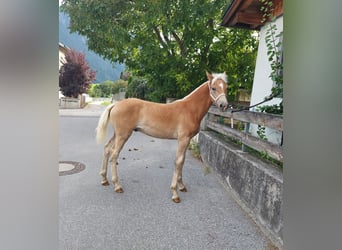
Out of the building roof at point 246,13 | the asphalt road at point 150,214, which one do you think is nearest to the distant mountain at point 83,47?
the asphalt road at point 150,214

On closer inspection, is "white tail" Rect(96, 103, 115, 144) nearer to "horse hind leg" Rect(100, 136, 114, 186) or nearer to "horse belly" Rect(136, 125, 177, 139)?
"horse hind leg" Rect(100, 136, 114, 186)

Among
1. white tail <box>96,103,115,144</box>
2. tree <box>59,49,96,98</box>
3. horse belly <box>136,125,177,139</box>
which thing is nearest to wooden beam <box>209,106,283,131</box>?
horse belly <box>136,125,177,139</box>

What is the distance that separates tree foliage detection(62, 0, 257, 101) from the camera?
5652 millimetres

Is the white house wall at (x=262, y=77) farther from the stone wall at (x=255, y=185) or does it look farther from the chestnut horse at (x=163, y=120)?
the chestnut horse at (x=163, y=120)

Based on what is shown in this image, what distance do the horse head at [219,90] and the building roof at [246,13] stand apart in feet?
6.27

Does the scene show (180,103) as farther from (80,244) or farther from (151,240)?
(80,244)

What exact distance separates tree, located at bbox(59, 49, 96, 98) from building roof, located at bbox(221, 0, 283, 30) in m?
12.5

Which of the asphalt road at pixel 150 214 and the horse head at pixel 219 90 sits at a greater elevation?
the horse head at pixel 219 90

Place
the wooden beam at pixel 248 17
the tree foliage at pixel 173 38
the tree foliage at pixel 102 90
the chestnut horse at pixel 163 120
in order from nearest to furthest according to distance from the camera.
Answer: the chestnut horse at pixel 163 120 → the wooden beam at pixel 248 17 → the tree foliage at pixel 173 38 → the tree foliage at pixel 102 90

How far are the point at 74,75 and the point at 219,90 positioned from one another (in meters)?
14.5

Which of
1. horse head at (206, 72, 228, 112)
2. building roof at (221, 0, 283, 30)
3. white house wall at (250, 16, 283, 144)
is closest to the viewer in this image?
horse head at (206, 72, 228, 112)

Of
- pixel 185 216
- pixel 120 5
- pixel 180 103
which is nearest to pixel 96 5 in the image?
pixel 120 5

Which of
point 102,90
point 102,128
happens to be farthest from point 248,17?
point 102,90

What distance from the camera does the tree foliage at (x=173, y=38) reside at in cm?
565
